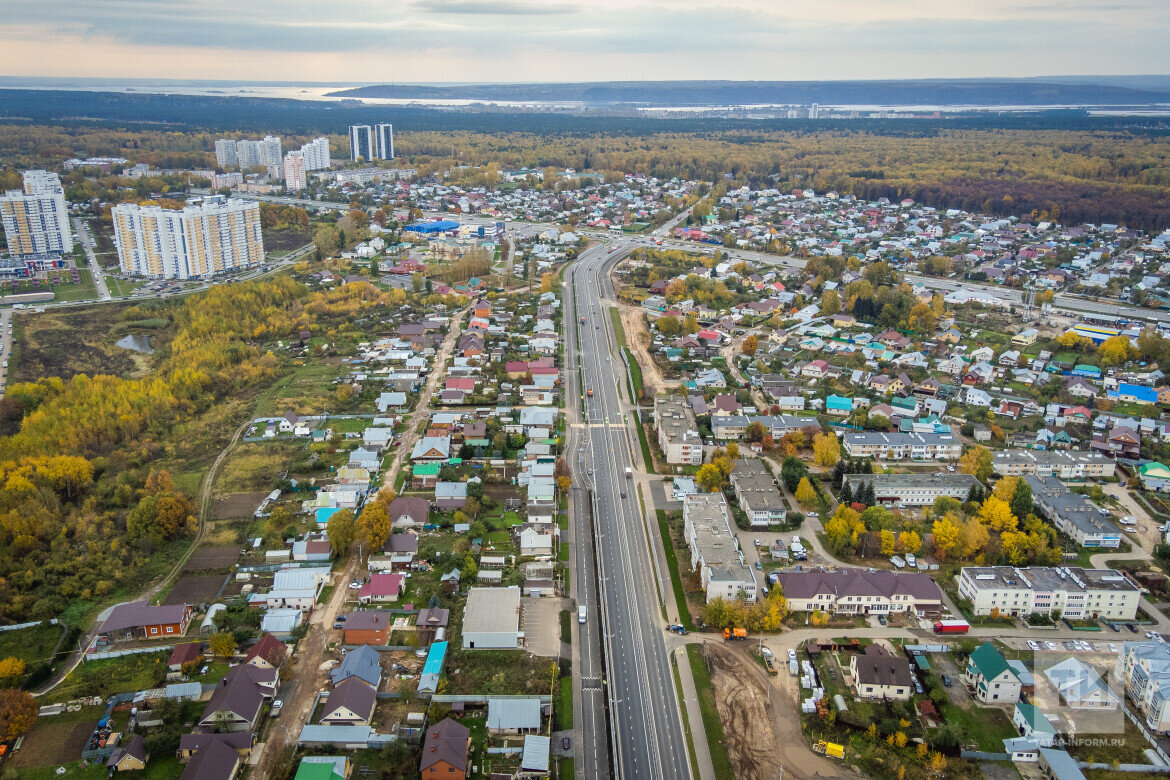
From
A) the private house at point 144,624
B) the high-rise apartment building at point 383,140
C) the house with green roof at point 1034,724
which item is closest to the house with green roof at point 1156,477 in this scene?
the house with green roof at point 1034,724

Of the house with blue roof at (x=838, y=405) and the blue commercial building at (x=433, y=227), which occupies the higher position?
the blue commercial building at (x=433, y=227)

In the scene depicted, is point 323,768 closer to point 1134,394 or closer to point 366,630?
point 366,630

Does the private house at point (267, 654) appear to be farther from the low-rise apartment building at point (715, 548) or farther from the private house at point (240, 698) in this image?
the low-rise apartment building at point (715, 548)

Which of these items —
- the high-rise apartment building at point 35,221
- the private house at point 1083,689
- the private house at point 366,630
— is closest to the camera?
the private house at point 1083,689

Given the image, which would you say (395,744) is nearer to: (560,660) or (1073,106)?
(560,660)

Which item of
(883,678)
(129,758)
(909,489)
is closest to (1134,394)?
(909,489)
